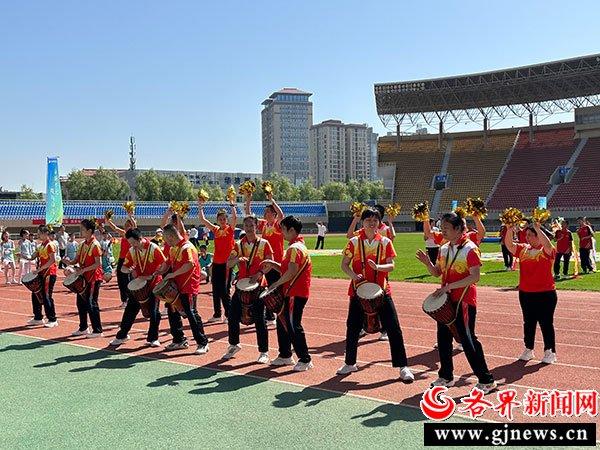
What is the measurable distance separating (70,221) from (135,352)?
5639 centimetres

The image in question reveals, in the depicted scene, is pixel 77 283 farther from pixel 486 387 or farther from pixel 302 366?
pixel 486 387

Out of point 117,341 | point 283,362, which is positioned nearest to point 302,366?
point 283,362

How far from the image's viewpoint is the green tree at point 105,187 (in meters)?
98.5

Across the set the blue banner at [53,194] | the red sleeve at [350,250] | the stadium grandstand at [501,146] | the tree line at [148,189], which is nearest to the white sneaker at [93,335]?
the red sleeve at [350,250]

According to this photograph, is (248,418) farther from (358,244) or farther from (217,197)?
(217,197)

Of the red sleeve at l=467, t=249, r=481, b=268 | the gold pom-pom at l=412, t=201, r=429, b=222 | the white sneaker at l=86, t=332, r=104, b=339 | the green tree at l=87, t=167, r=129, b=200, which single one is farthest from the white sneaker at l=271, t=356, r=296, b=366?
the green tree at l=87, t=167, r=129, b=200

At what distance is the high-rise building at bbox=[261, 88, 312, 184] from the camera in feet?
574

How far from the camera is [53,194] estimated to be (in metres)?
26.8

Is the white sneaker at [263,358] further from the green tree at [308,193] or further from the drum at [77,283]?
the green tree at [308,193]

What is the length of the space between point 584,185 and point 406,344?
170 ft

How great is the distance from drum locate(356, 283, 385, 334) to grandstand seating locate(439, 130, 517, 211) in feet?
177

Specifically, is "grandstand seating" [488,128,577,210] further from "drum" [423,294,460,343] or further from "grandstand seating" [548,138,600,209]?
"drum" [423,294,460,343]

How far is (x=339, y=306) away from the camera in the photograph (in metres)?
12.9

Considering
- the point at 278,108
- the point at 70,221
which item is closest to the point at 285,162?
the point at 278,108
